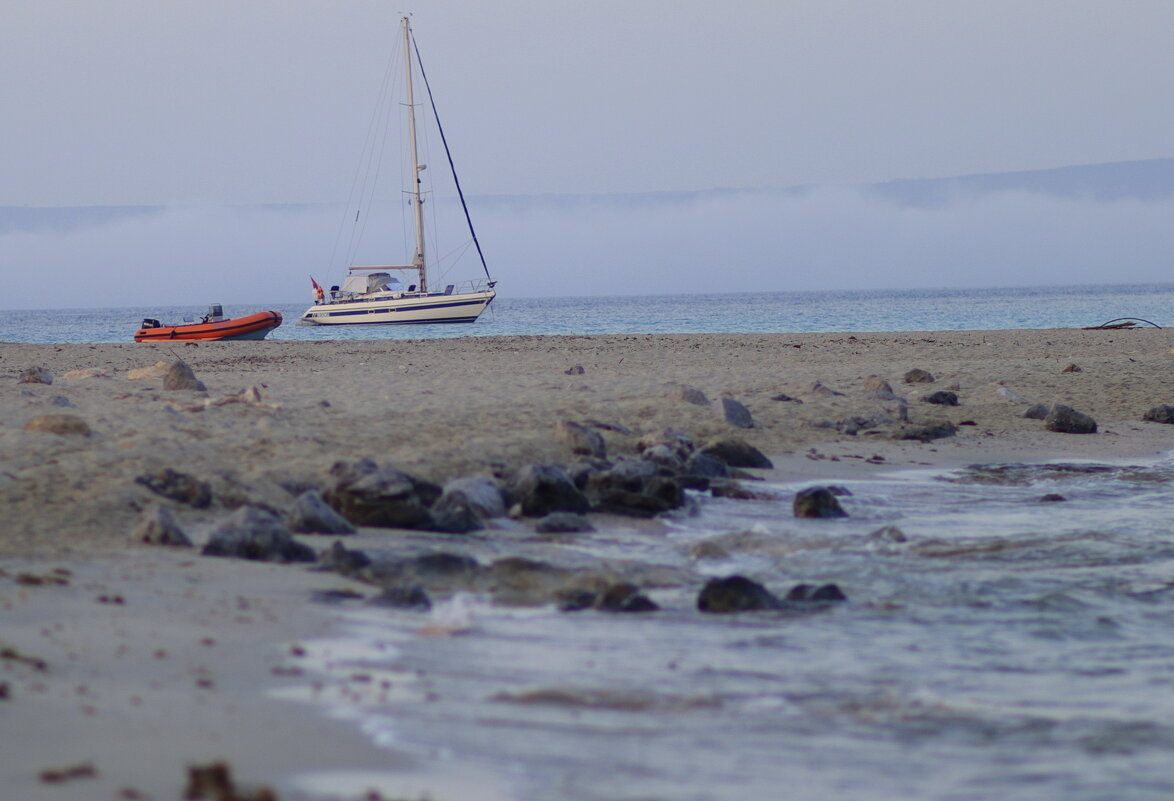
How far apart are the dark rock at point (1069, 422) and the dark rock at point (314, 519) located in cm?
839

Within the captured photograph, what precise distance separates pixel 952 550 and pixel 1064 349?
1794cm

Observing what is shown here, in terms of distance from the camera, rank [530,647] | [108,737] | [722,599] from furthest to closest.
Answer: [722,599] < [530,647] < [108,737]

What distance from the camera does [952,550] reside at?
6.75 m

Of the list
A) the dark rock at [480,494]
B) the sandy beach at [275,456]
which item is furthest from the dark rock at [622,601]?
the dark rock at [480,494]

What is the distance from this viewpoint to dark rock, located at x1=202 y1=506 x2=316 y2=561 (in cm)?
572

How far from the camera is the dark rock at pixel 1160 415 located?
1306 centimetres

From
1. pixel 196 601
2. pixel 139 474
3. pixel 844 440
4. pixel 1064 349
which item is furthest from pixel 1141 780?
pixel 1064 349

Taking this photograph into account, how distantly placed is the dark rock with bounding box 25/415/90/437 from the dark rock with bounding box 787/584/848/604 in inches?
207

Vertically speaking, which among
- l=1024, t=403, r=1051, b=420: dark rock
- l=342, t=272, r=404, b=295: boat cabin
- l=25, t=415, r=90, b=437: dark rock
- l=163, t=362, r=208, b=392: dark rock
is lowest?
l=1024, t=403, r=1051, b=420: dark rock

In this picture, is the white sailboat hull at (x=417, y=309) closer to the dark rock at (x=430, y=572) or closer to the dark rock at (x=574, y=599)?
the dark rock at (x=430, y=572)

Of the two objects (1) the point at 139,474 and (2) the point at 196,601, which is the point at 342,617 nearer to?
(2) the point at 196,601

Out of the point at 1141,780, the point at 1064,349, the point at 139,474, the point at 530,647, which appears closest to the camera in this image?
the point at 1141,780

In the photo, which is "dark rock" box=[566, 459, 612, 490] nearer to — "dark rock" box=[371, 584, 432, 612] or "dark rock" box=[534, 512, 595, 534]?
"dark rock" box=[534, 512, 595, 534]

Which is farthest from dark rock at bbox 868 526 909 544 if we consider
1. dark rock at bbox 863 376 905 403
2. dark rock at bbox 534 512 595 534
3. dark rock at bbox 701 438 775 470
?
dark rock at bbox 863 376 905 403
